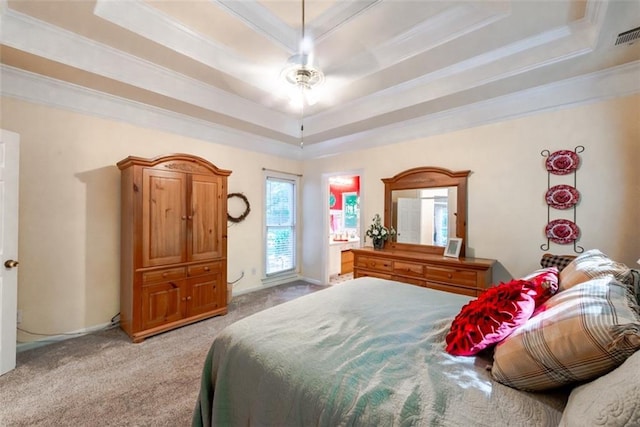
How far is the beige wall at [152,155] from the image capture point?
2459 millimetres

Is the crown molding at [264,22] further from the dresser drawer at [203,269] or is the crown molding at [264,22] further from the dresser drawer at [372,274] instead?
the dresser drawer at [372,274]

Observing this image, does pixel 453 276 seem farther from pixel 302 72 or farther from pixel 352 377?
pixel 302 72

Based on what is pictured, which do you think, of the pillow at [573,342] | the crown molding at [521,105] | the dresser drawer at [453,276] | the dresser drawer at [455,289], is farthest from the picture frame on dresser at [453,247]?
the pillow at [573,342]

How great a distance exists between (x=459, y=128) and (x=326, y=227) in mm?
2588

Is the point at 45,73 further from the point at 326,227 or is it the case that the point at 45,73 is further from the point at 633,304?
the point at 633,304

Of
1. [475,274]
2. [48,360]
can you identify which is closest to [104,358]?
[48,360]

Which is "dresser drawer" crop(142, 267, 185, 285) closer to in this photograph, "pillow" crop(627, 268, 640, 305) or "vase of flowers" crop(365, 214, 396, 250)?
"vase of flowers" crop(365, 214, 396, 250)

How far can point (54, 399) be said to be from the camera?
1.86 m

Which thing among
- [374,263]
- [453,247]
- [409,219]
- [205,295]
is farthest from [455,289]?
[205,295]

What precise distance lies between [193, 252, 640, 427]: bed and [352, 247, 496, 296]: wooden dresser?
53.4 inches

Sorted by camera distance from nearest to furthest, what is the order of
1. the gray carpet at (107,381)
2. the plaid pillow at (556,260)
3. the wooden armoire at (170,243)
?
the gray carpet at (107,381) → the plaid pillow at (556,260) → the wooden armoire at (170,243)

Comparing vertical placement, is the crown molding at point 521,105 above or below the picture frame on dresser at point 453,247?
above

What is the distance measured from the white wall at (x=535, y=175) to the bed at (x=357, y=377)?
1.83 meters

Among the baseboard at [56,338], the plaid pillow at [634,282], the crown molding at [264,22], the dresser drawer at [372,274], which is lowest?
the baseboard at [56,338]
